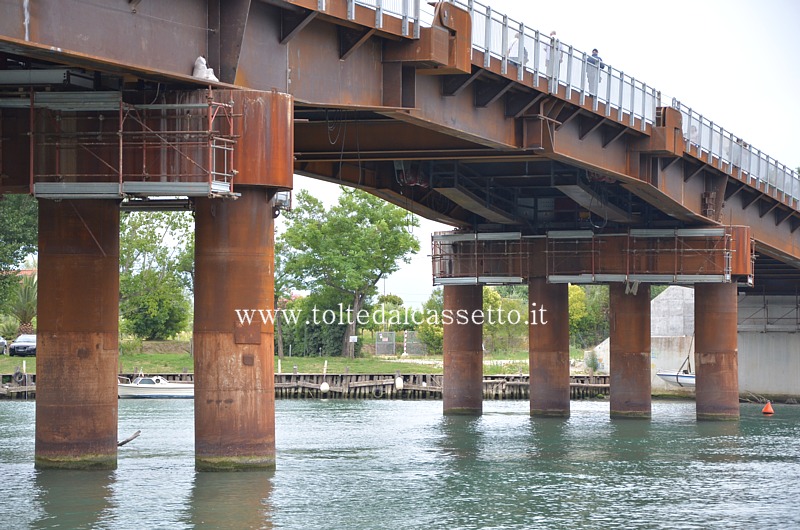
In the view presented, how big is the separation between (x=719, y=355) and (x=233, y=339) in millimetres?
37623

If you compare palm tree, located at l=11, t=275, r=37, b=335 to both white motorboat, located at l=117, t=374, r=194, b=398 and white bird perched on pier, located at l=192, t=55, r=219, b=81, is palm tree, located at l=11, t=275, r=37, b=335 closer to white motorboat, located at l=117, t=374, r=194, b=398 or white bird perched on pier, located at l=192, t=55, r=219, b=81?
white motorboat, located at l=117, t=374, r=194, b=398

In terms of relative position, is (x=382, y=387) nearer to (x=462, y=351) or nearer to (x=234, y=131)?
(x=462, y=351)

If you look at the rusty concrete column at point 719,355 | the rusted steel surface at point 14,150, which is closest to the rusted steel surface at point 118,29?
the rusted steel surface at point 14,150

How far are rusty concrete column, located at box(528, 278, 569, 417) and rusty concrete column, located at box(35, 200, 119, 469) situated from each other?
112 ft

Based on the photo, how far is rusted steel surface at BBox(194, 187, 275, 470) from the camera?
33625 mm

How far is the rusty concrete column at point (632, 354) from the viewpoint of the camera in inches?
2640

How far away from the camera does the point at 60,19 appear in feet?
92.4

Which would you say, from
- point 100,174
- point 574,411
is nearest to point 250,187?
point 100,174

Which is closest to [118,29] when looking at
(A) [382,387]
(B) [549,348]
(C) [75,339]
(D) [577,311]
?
(C) [75,339]

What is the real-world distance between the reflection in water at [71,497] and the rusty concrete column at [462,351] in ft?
114

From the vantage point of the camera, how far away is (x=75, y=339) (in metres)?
36.1

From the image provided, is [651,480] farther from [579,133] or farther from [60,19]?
[60,19]

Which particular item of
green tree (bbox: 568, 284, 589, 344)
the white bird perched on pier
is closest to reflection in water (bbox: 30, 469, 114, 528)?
the white bird perched on pier

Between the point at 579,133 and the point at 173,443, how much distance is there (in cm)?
1817
